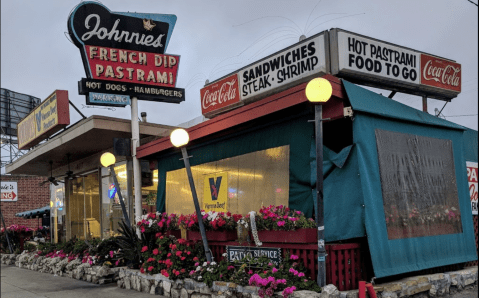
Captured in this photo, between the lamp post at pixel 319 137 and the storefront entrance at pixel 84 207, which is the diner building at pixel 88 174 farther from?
the lamp post at pixel 319 137

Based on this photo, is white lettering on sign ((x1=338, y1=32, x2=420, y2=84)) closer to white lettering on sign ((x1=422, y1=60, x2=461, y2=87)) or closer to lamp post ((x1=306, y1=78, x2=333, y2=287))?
→ white lettering on sign ((x1=422, y1=60, x2=461, y2=87))

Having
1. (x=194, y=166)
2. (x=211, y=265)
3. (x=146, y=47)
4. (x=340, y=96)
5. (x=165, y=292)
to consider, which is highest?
(x=146, y=47)

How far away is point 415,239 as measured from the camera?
7.44 meters

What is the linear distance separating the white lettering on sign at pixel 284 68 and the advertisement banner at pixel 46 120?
20.7 ft

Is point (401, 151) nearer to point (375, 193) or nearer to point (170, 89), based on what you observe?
point (375, 193)

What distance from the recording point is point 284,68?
852 centimetres

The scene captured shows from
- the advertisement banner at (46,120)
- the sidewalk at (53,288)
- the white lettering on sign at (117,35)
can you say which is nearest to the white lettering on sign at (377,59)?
the sidewalk at (53,288)

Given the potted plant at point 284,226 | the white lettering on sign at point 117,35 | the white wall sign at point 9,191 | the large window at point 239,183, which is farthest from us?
the white wall sign at point 9,191

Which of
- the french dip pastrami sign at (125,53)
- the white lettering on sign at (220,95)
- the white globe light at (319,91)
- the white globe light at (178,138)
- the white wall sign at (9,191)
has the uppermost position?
the french dip pastrami sign at (125,53)

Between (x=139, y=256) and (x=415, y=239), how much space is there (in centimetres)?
580

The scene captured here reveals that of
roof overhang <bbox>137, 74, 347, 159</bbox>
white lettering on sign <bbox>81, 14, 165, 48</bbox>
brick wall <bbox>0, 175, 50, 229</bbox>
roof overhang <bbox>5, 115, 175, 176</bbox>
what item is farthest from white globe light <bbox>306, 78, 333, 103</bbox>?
brick wall <bbox>0, 175, 50, 229</bbox>

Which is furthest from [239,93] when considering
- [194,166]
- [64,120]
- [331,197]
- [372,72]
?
[64,120]

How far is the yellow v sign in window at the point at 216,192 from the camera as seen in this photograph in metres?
9.62

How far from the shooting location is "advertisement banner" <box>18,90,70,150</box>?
13359 mm
